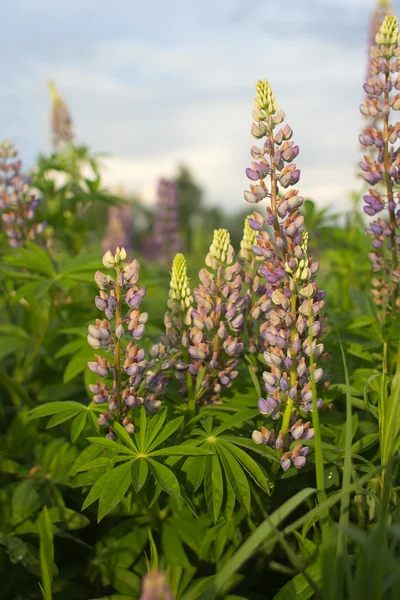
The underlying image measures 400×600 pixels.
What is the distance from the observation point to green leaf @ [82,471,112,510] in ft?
6.57

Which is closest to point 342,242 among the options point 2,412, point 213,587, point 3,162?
point 3,162

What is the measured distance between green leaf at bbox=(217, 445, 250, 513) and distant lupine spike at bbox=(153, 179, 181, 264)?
20.5 ft

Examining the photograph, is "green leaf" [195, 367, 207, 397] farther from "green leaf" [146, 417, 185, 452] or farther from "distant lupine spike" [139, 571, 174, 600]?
"distant lupine spike" [139, 571, 174, 600]

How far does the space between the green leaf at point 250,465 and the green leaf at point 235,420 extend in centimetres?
5

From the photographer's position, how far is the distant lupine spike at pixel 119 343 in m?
2.13

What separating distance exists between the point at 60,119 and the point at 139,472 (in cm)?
566

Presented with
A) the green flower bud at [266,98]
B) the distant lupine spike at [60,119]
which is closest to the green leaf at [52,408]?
the green flower bud at [266,98]

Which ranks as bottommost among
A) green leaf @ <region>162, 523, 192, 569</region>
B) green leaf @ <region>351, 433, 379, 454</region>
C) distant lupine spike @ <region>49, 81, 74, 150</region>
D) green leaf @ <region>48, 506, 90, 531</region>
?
green leaf @ <region>162, 523, 192, 569</region>

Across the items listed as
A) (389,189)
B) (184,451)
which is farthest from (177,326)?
(389,189)

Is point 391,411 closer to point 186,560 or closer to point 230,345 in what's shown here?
point 230,345

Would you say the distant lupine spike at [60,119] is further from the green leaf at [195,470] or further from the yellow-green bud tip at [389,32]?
the green leaf at [195,470]

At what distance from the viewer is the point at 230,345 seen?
228 centimetres

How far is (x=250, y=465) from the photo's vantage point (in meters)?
2.11

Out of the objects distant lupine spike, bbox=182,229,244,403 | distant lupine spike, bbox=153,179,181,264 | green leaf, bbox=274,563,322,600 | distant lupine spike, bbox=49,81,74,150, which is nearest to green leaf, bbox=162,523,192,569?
green leaf, bbox=274,563,322,600
